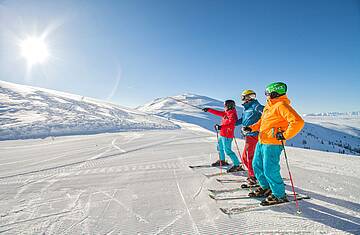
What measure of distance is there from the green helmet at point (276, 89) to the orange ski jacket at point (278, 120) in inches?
2.8

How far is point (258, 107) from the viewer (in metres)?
4.55

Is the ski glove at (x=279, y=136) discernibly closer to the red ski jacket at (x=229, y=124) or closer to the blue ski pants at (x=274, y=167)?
the blue ski pants at (x=274, y=167)

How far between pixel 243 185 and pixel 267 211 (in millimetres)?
1146

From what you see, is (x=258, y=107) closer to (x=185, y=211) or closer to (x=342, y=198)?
(x=342, y=198)

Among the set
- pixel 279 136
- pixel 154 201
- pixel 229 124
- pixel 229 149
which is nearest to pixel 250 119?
pixel 229 124

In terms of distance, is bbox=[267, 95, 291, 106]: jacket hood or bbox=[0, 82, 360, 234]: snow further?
bbox=[267, 95, 291, 106]: jacket hood

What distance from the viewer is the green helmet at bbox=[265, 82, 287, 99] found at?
11.4 feet

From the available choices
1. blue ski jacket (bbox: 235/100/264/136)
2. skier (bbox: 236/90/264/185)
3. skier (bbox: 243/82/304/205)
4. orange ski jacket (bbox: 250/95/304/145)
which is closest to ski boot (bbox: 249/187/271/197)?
skier (bbox: 243/82/304/205)

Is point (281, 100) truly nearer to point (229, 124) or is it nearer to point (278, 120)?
point (278, 120)

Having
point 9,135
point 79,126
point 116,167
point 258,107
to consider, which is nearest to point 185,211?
point 258,107

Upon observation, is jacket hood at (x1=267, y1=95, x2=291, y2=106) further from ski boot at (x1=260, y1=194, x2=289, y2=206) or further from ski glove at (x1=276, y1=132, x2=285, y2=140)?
ski boot at (x1=260, y1=194, x2=289, y2=206)

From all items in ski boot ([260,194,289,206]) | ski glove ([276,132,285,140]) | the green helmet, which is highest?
the green helmet

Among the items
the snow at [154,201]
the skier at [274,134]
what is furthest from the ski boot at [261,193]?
the skier at [274,134]

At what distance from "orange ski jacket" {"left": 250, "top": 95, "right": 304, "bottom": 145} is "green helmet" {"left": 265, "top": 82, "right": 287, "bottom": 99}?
0.23 ft
